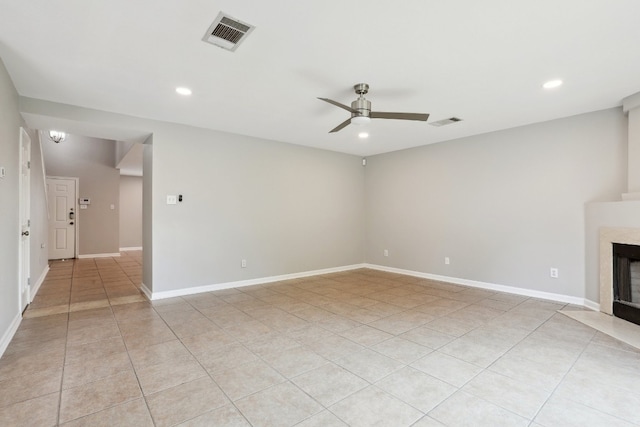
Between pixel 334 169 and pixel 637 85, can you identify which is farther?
pixel 334 169

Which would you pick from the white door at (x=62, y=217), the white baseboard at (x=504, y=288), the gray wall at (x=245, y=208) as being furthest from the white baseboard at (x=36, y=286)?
the white baseboard at (x=504, y=288)

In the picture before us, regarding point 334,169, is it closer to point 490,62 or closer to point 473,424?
point 490,62

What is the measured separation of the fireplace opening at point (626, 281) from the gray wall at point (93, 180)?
10614 millimetres

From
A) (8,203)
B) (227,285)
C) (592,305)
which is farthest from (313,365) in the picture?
(592,305)

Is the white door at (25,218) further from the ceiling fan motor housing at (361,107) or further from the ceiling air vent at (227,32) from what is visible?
the ceiling fan motor housing at (361,107)

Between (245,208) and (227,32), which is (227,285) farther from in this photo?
(227,32)

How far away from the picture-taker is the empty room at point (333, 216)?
203cm

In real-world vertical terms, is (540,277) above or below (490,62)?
below

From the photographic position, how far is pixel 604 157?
388cm

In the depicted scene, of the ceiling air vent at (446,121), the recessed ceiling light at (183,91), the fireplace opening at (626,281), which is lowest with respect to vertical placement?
the fireplace opening at (626,281)

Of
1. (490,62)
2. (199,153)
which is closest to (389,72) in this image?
(490,62)

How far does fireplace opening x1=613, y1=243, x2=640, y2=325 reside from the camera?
3.39 meters

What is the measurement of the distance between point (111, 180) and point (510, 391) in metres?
10.1

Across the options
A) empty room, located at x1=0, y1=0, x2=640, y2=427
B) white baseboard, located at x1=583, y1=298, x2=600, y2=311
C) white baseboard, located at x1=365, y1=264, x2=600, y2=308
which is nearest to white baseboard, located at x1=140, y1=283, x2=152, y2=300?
empty room, located at x1=0, y1=0, x2=640, y2=427
